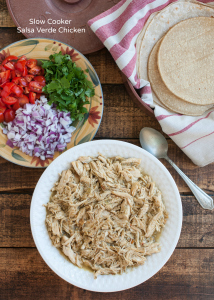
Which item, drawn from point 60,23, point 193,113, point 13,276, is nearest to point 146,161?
point 193,113

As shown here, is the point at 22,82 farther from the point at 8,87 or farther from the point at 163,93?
the point at 163,93

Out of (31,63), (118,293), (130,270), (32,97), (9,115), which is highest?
(31,63)

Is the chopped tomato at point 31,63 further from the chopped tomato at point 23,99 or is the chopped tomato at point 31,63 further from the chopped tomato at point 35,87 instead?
the chopped tomato at point 23,99

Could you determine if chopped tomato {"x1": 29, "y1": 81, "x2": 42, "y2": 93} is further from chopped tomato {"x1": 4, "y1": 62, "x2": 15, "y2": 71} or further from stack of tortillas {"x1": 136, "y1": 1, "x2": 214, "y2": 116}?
stack of tortillas {"x1": 136, "y1": 1, "x2": 214, "y2": 116}

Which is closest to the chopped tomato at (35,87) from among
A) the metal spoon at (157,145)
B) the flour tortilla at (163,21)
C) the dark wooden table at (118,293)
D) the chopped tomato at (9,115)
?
the chopped tomato at (9,115)

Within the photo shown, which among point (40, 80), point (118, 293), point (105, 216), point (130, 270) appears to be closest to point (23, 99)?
point (40, 80)

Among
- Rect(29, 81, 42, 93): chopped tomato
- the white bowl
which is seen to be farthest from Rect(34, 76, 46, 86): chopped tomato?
the white bowl

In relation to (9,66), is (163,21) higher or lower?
higher
